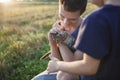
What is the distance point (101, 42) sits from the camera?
1.97 m

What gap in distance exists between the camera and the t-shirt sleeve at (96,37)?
6.40 feet

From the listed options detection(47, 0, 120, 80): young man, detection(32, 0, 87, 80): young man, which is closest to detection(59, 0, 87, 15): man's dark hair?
detection(32, 0, 87, 80): young man

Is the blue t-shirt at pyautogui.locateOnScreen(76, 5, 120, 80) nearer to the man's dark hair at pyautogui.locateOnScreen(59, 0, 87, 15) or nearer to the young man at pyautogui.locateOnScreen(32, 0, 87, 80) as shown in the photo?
the young man at pyautogui.locateOnScreen(32, 0, 87, 80)

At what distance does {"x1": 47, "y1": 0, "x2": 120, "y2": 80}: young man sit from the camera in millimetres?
1959

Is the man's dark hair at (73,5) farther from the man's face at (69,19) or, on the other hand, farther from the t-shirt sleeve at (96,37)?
the t-shirt sleeve at (96,37)

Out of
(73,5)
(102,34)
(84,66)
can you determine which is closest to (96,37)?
(102,34)

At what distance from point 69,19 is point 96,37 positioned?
0.68 meters

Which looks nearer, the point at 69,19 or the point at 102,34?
the point at 102,34

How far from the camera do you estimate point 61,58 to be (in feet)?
8.75

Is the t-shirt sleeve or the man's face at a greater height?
the t-shirt sleeve

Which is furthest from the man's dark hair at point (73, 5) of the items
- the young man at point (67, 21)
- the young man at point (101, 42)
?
the young man at point (101, 42)

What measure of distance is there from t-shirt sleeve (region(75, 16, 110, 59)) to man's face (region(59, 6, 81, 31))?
61 centimetres

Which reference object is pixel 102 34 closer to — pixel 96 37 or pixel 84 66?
pixel 96 37

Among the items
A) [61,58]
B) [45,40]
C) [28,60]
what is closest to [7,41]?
[45,40]
